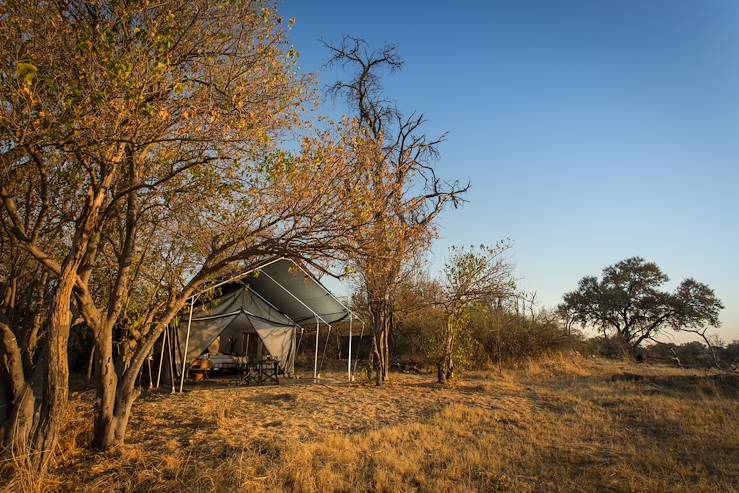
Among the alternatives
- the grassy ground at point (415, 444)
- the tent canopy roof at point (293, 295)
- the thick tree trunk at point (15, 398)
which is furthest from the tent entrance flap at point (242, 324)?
the thick tree trunk at point (15, 398)

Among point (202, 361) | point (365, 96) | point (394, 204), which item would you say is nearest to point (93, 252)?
point (394, 204)

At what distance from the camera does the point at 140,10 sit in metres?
5.12

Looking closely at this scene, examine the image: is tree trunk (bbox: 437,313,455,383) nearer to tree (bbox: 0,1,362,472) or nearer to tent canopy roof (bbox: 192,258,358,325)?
tent canopy roof (bbox: 192,258,358,325)

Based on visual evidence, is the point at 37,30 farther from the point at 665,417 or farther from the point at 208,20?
the point at 665,417

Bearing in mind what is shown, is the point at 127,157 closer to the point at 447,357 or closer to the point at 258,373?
the point at 258,373

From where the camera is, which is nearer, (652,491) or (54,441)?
(652,491)

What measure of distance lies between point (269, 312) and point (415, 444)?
10.0 m

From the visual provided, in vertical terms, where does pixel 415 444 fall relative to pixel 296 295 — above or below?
below

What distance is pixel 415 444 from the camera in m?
6.11

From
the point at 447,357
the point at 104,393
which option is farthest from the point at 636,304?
the point at 104,393

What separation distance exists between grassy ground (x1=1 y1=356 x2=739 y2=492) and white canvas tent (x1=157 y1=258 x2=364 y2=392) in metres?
3.14

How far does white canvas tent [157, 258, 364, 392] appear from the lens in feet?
42.1

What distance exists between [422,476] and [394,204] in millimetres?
6257

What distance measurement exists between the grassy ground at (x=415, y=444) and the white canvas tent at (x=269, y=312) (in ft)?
10.3
